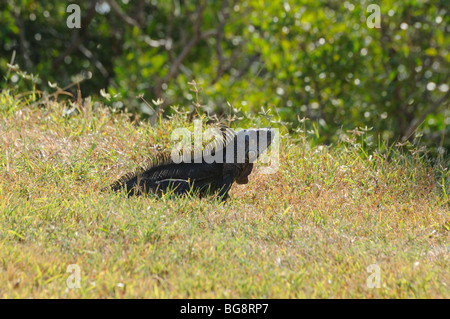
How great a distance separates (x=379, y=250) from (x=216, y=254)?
127cm

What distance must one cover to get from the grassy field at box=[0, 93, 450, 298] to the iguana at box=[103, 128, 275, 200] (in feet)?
0.76

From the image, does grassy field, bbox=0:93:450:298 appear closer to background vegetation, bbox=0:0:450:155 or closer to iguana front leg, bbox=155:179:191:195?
iguana front leg, bbox=155:179:191:195

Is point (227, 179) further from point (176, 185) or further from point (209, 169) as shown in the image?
point (176, 185)

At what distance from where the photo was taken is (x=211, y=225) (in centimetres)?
479

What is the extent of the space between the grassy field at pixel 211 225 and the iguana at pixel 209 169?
23 cm

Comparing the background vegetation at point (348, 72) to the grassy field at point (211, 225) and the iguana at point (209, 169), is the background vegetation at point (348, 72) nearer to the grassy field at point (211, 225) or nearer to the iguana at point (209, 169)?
the grassy field at point (211, 225)

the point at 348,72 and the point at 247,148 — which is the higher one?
the point at 348,72

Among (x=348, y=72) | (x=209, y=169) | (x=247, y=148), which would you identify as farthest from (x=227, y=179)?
(x=348, y=72)

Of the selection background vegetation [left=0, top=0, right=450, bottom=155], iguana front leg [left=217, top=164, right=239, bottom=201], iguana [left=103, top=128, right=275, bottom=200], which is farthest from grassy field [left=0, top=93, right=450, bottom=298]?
background vegetation [left=0, top=0, right=450, bottom=155]

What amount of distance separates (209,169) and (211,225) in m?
0.90

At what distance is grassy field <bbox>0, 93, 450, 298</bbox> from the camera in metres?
3.83

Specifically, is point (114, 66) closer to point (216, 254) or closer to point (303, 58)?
point (303, 58)

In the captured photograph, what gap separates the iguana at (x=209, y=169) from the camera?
17.8 ft
